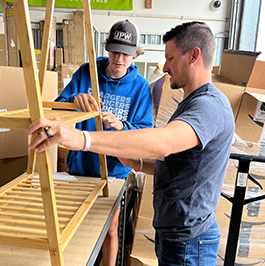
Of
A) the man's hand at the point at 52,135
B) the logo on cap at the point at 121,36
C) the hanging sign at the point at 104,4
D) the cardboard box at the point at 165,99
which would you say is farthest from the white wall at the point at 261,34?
the man's hand at the point at 52,135

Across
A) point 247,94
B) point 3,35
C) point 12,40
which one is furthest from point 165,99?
point 3,35

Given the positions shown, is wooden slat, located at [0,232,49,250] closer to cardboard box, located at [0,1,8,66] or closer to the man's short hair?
the man's short hair

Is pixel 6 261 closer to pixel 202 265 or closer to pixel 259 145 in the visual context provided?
pixel 202 265

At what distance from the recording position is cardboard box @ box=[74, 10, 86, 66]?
5.07 m

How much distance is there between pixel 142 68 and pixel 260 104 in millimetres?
3956

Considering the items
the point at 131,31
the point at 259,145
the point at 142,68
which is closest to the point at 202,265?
the point at 259,145

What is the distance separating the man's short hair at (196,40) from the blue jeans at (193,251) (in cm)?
71

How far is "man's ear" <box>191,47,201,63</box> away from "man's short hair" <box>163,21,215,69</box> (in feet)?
0.06

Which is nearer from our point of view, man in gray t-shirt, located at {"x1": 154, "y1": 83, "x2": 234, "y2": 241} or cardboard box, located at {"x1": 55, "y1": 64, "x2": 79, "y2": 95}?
man in gray t-shirt, located at {"x1": 154, "y1": 83, "x2": 234, "y2": 241}

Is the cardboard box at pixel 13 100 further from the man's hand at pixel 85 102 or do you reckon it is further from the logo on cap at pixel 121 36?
the man's hand at pixel 85 102

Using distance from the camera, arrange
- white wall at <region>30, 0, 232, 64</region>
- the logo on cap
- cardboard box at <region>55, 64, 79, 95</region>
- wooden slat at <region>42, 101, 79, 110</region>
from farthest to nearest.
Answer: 1. white wall at <region>30, 0, 232, 64</region>
2. cardboard box at <region>55, 64, 79, 95</region>
3. the logo on cap
4. wooden slat at <region>42, 101, 79, 110</region>

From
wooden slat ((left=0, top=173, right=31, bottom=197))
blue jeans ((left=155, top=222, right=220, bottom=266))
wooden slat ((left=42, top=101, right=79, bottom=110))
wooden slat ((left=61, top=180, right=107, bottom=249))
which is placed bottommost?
blue jeans ((left=155, top=222, right=220, bottom=266))

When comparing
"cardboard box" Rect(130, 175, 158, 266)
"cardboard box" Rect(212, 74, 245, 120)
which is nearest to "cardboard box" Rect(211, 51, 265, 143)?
"cardboard box" Rect(212, 74, 245, 120)

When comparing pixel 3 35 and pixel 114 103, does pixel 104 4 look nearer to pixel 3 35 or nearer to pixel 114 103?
pixel 3 35
